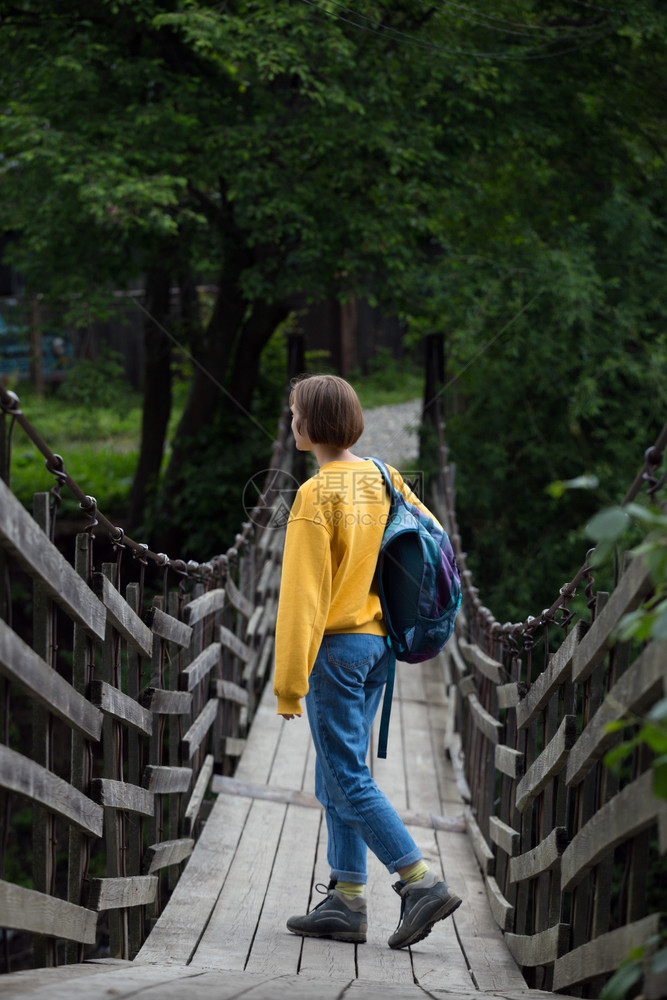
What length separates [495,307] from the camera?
7141 mm

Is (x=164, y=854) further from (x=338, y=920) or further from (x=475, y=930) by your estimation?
(x=475, y=930)

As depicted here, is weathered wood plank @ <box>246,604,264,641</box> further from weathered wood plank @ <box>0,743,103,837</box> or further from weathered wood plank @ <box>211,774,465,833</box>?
weathered wood plank @ <box>0,743,103,837</box>

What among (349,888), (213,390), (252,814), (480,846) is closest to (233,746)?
(252,814)

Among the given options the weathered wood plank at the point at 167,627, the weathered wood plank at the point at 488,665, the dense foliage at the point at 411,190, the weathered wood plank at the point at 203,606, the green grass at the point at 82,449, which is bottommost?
the green grass at the point at 82,449

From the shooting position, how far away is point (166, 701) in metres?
2.55

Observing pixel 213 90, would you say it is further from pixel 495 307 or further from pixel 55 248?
pixel 495 307

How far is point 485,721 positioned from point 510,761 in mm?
526

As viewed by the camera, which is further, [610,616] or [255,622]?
[255,622]

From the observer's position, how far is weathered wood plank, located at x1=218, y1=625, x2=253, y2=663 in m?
3.61

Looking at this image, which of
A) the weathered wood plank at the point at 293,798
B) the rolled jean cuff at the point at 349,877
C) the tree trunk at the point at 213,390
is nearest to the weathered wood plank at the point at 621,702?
the rolled jean cuff at the point at 349,877

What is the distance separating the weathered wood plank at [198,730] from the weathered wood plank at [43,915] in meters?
0.81

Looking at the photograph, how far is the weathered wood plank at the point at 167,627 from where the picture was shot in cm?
246

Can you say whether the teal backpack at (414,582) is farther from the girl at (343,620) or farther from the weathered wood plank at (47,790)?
the weathered wood plank at (47,790)

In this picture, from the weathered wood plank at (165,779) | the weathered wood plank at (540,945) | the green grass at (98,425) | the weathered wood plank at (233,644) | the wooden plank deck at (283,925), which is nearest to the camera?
the wooden plank deck at (283,925)
